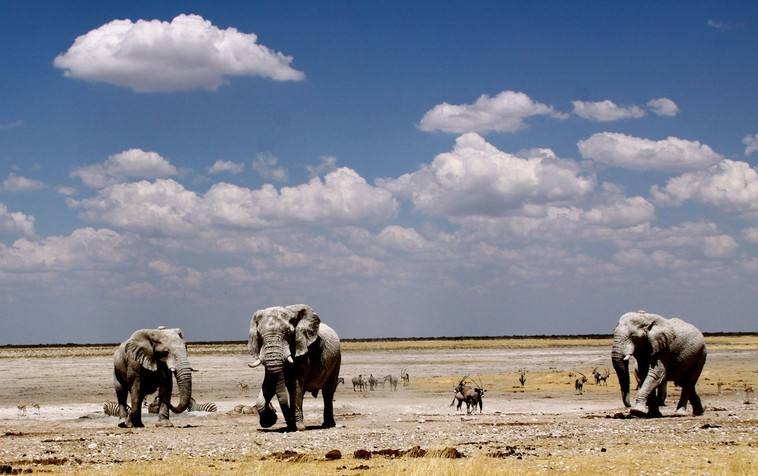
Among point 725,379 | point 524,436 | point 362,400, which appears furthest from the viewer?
point 725,379

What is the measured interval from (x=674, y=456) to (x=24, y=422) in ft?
69.6

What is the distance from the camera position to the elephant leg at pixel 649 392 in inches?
1039

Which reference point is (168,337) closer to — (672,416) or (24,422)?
(24,422)

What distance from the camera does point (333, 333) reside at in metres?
27.0

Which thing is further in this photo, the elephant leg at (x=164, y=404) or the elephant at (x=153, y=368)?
the elephant at (x=153, y=368)

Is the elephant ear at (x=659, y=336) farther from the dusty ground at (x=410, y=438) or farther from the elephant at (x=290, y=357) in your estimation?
the elephant at (x=290, y=357)

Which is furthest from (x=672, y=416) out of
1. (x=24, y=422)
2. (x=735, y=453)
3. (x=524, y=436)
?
(x=24, y=422)

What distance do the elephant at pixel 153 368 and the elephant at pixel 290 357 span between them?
147 inches

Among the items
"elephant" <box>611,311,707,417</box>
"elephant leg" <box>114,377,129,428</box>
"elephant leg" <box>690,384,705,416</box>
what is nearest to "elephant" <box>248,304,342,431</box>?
"elephant leg" <box>114,377,129,428</box>

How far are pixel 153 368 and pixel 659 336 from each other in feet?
49.4

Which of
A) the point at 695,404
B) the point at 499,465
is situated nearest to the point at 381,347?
the point at 695,404

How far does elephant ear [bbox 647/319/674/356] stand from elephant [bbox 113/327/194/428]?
1367 cm

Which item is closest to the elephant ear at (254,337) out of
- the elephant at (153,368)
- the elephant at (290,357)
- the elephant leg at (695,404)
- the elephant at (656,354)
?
the elephant at (290,357)

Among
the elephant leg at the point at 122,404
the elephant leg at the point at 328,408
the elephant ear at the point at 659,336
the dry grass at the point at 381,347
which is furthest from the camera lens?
the dry grass at the point at 381,347
